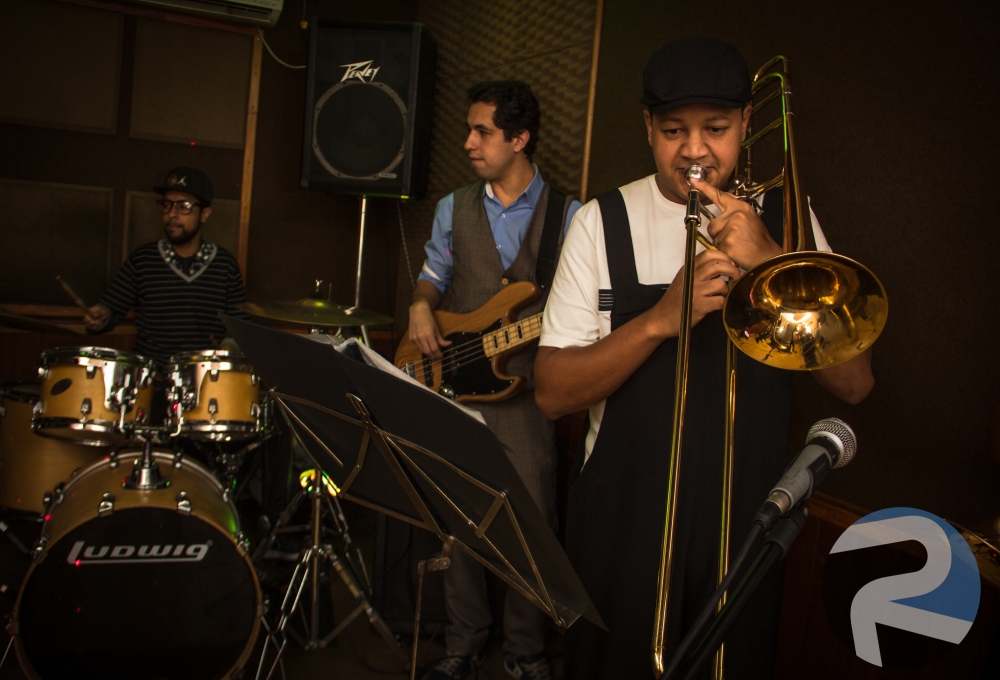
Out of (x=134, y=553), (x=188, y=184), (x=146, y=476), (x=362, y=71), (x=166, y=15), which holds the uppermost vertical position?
(x=166, y=15)

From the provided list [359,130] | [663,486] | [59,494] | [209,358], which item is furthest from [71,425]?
[663,486]

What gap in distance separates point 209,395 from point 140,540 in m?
0.52

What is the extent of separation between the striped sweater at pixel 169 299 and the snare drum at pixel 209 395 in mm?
1194

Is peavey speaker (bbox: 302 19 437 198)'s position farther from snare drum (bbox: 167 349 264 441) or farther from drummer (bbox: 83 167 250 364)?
snare drum (bbox: 167 349 264 441)

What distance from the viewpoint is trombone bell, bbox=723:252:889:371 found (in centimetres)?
112

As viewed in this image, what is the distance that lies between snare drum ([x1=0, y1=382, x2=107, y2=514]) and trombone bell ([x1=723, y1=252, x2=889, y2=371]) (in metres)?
2.59

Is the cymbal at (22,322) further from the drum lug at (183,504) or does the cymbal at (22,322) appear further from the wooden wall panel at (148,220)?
the wooden wall panel at (148,220)

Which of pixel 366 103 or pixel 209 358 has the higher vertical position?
pixel 366 103

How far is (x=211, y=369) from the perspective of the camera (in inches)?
101

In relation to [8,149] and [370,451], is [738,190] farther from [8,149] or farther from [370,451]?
[8,149]

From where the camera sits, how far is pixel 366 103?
3619 mm

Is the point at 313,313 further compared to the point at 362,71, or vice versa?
the point at 362,71

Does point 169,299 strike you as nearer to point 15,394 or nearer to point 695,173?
point 15,394

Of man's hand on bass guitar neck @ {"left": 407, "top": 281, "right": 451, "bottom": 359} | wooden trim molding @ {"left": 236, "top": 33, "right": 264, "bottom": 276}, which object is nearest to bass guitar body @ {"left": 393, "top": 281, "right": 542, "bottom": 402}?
man's hand on bass guitar neck @ {"left": 407, "top": 281, "right": 451, "bottom": 359}
